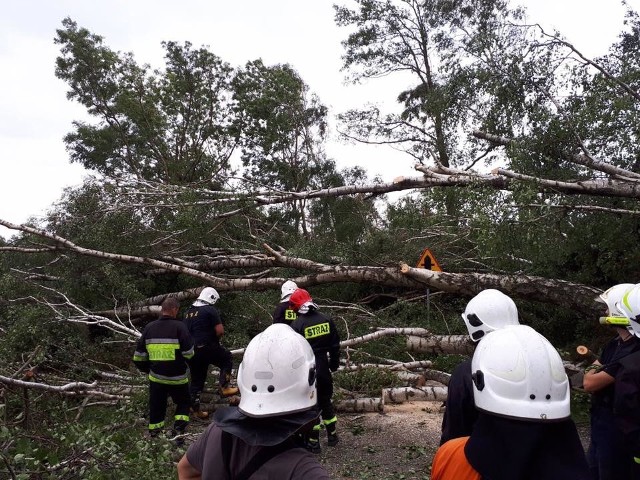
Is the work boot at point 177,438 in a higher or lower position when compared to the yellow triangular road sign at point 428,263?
lower

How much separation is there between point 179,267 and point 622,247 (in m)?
6.41

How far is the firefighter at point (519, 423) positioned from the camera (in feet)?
4.51

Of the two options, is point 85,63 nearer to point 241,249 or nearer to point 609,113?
point 241,249

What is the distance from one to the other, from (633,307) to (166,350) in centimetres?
370

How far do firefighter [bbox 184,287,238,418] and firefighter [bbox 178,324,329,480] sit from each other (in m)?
4.01

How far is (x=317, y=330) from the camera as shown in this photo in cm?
459

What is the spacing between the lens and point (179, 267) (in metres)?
8.38

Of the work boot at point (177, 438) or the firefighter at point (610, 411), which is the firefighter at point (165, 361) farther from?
the firefighter at point (610, 411)

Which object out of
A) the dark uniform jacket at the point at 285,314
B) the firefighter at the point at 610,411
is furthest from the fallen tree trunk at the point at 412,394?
the firefighter at the point at 610,411

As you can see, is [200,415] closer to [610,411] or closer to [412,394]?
[412,394]

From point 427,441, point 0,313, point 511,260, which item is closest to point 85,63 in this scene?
point 0,313

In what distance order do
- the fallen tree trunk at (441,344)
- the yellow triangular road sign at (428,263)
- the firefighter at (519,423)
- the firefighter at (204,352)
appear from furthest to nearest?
the yellow triangular road sign at (428,263) < the fallen tree trunk at (441,344) < the firefighter at (204,352) < the firefighter at (519,423)

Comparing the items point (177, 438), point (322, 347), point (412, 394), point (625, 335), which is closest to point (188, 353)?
point (177, 438)

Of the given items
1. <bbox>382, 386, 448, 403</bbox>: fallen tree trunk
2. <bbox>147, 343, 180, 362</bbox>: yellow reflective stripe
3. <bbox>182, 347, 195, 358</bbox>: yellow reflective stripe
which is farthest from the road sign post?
<bbox>147, 343, 180, 362</bbox>: yellow reflective stripe
